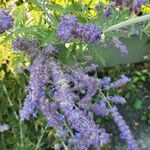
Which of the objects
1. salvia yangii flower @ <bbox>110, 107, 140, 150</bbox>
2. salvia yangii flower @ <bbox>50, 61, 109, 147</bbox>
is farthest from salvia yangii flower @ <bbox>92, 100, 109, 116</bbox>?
salvia yangii flower @ <bbox>50, 61, 109, 147</bbox>

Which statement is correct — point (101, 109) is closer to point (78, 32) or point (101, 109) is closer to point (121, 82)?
point (121, 82)

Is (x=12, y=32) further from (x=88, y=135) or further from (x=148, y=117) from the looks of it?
(x=148, y=117)

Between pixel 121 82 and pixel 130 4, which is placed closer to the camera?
pixel 121 82

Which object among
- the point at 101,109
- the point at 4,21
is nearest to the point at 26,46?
the point at 4,21

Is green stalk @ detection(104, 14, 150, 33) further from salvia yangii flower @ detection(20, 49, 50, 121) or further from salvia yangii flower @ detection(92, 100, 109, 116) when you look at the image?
salvia yangii flower @ detection(92, 100, 109, 116)

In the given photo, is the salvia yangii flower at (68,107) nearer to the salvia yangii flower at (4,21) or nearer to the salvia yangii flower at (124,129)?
the salvia yangii flower at (4,21)

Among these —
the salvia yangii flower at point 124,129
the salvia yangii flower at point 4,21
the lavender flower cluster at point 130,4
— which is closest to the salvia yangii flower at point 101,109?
the salvia yangii flower at point 124,129

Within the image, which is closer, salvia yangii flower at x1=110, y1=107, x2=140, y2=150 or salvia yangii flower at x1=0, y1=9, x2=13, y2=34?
salvia yangii flower at x1=0, y1=9, x2=13, y2=34

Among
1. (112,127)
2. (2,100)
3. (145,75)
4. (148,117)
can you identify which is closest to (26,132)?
(2,100)
